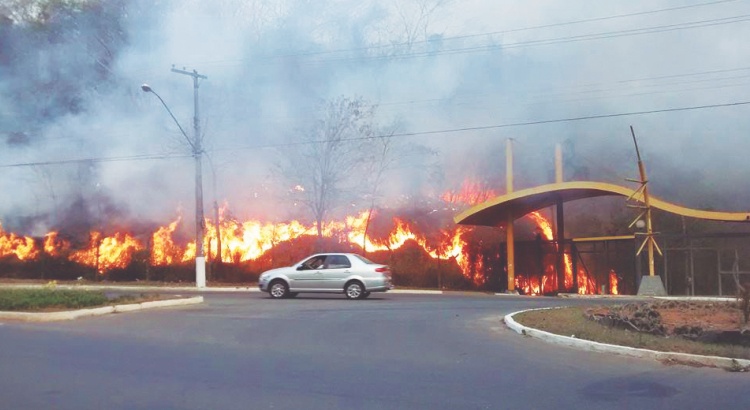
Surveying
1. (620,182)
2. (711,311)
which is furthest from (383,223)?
(711,311)

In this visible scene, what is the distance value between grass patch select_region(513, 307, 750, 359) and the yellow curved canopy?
11.6m

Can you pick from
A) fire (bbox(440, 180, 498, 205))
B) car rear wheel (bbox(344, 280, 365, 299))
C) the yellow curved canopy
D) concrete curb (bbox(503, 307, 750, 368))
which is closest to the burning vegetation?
fire (bbox(440, 180, 498, 205))

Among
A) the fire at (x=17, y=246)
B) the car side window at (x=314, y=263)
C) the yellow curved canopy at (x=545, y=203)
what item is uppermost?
the yellow curved canopy at (x=545, y=203)

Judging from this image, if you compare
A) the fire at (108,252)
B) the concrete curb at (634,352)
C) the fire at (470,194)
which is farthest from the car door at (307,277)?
the fire at (470,194)

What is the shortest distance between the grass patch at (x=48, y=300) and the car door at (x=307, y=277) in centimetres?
548

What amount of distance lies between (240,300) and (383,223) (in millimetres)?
12100

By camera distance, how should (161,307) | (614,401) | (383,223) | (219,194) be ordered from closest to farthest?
(614,401) → (161,307) → (383,223) → (219,194)

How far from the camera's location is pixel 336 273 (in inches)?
795

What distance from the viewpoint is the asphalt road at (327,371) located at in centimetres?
663

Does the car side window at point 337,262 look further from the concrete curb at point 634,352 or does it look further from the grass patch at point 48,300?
the concrete curb at point 634,352

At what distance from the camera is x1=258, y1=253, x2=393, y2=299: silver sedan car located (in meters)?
20.0

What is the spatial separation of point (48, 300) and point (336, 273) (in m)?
7.99

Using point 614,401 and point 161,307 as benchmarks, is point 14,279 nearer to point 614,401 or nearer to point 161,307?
point 161,307

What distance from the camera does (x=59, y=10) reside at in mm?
41312
